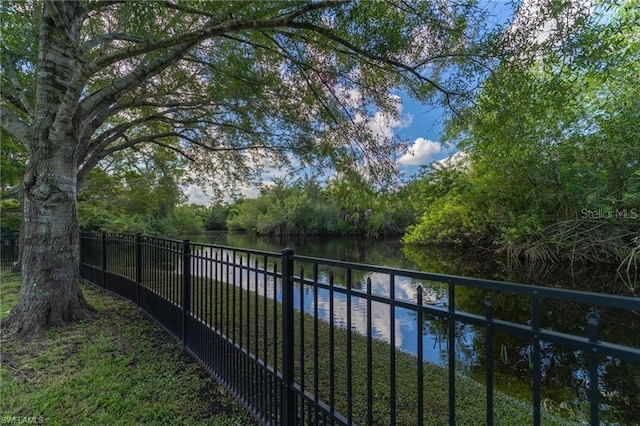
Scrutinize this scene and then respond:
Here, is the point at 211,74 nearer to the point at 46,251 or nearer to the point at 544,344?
the point at 46,251

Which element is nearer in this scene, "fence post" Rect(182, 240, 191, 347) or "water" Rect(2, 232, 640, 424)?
"fence post" Rect(182, 240, 191, 347)

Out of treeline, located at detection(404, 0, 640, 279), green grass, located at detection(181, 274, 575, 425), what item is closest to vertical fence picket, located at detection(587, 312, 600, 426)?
green grass, located at detection(181, 274, 575, 425)

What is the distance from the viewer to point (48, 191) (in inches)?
178

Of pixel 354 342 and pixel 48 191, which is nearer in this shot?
pixel 48 191

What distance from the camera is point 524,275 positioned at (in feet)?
40.2

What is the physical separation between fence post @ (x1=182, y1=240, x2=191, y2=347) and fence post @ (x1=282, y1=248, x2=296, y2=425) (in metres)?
2.02

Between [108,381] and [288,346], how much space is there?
7.49ft

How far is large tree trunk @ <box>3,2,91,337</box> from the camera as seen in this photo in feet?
14.8

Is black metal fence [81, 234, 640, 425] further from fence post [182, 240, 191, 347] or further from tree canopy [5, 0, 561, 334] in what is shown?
tree canopy [5, 0, 561, 334]

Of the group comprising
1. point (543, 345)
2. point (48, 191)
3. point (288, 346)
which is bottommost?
point (543, 345)

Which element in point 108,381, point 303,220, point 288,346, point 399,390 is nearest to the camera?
point 288,346

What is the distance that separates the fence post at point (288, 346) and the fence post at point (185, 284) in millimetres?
2019

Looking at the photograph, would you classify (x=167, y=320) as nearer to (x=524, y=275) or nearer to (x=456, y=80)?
(x=456, y=80)

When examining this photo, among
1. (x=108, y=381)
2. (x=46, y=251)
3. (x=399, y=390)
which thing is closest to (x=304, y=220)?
(x=46, y=251)
